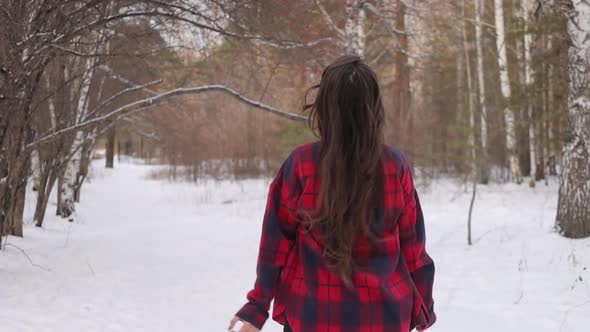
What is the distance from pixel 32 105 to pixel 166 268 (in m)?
2.37

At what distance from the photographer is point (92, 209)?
43.4ft

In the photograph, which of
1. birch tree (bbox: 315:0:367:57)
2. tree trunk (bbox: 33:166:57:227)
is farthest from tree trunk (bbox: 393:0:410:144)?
tree trunk (bbox: 33:166:57:227)

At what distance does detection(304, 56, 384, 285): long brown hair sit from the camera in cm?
171

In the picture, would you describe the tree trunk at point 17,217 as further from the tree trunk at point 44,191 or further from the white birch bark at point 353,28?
the white birch bark at point 353,28

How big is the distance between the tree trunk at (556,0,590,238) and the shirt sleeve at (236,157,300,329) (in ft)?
18.4

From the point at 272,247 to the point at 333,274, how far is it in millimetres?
241

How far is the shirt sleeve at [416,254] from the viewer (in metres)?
1.86

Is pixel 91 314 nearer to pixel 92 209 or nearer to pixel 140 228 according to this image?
pixel 140 228

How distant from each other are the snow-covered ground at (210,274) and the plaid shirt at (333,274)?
94.4 inches

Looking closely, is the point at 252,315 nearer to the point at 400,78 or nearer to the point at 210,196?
the point at 400,78

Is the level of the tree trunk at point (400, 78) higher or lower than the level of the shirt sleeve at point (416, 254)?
higher

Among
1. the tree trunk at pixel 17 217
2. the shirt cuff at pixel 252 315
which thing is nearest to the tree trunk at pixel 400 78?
the tree trunk at pixel 17 217

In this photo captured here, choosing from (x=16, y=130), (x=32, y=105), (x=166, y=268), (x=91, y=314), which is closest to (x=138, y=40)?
(x=32, y=105)

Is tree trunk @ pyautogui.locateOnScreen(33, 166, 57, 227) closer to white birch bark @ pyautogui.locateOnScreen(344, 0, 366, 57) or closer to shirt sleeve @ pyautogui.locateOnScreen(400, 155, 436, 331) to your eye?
white birch bark @ pyautogui.locateOnScreen(344, 0, 366, 57)
